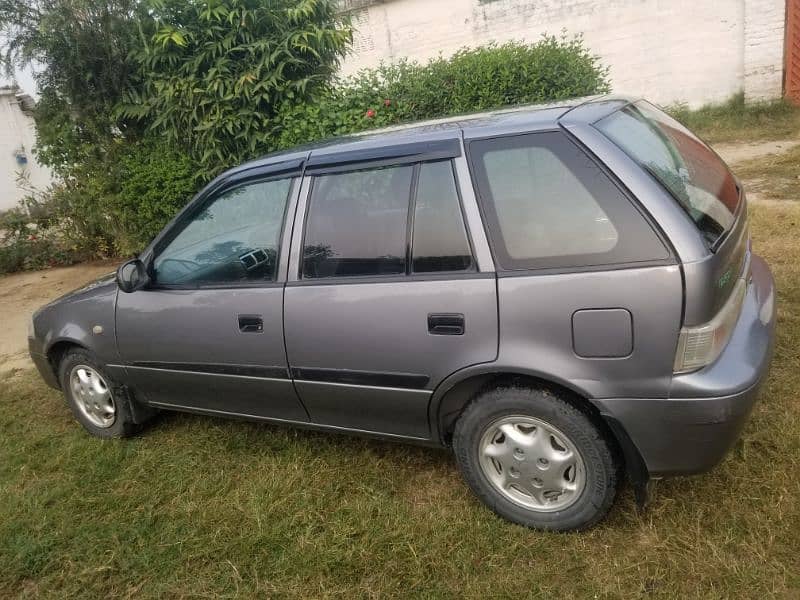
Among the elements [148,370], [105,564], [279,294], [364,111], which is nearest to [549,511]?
[279,294]

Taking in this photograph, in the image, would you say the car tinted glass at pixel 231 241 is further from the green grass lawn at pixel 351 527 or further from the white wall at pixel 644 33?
the white wall at pixel 644 33

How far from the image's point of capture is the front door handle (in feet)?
9.88

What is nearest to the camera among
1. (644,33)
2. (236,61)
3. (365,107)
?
(236,61)

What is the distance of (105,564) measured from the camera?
2793 mm

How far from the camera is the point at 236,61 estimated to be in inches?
232

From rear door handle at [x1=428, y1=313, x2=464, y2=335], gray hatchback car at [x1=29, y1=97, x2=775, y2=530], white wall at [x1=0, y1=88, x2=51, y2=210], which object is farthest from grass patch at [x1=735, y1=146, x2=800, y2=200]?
white wall at [x1=0, y1=88, x2=51, y2=210]

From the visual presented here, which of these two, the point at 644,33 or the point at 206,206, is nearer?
the point at 206,206

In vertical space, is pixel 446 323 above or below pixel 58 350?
above

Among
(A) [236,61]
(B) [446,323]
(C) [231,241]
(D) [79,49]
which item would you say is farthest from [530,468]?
(D) [79,49]

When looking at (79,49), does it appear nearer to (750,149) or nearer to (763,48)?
(750,149)

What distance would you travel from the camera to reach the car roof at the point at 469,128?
2545mm

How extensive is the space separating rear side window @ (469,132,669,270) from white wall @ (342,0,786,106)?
9522mm

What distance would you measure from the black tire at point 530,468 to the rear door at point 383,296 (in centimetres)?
19

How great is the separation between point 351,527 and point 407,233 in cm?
131
